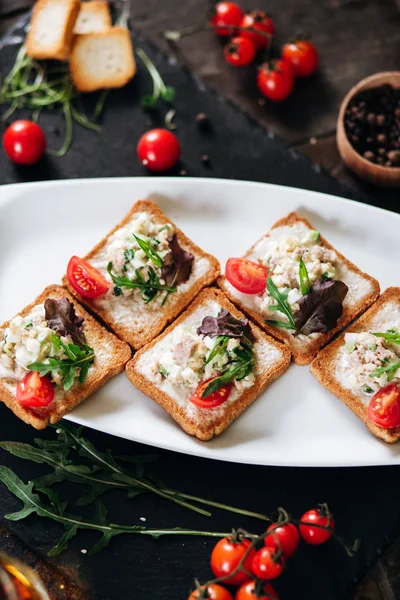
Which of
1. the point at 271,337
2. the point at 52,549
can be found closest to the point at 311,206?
the point at 271,337

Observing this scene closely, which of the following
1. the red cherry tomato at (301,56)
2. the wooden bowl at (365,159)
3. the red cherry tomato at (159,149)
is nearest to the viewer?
the wooden bowl at (365,159)

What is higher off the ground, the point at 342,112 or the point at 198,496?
the point at 342,112

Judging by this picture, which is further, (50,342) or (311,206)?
(311,206)

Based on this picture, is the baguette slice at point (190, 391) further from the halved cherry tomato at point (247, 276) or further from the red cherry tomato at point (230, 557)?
the red cherry tomato at point (230, 557)

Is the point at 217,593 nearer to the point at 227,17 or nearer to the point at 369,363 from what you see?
the point at 369,363

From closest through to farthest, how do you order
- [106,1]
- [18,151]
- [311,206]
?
[311,206]
[18,151]
[106,1]

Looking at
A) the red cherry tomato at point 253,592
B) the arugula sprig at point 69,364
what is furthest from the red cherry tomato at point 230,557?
the arugula sprig at point 69,364

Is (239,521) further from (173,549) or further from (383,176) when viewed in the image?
(383,176)
